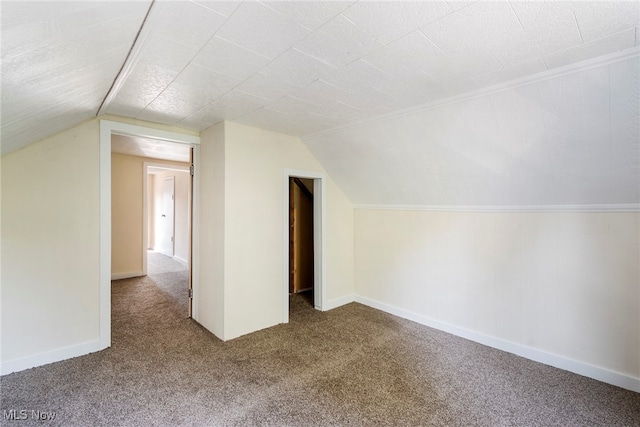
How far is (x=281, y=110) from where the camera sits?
255 cm

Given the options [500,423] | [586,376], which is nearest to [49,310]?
[500,423]

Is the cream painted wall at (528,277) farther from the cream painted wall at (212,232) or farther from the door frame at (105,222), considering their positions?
the door frame at (105,222)

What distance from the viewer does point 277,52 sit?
5.22 ft

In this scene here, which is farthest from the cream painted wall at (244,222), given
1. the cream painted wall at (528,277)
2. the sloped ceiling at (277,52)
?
the cream painted wall at (528,277)

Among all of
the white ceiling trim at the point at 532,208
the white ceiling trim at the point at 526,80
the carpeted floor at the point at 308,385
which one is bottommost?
the carpeted floor at the point at 308,385

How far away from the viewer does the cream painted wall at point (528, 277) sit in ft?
7.22

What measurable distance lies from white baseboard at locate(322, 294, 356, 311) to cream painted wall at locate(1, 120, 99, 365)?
2.46 meters

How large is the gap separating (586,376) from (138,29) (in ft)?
12.5

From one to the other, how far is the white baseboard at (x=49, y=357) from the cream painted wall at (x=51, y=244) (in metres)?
0.03

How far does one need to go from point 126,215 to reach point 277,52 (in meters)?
4.99

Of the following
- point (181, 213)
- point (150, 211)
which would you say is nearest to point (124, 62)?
point (181, 213)

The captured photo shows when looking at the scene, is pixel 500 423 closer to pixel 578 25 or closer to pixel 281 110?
pixel 578 25

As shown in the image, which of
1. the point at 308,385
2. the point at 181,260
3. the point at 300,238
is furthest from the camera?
the point at 181,260

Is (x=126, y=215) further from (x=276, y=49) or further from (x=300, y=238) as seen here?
(x=276, y=49)
